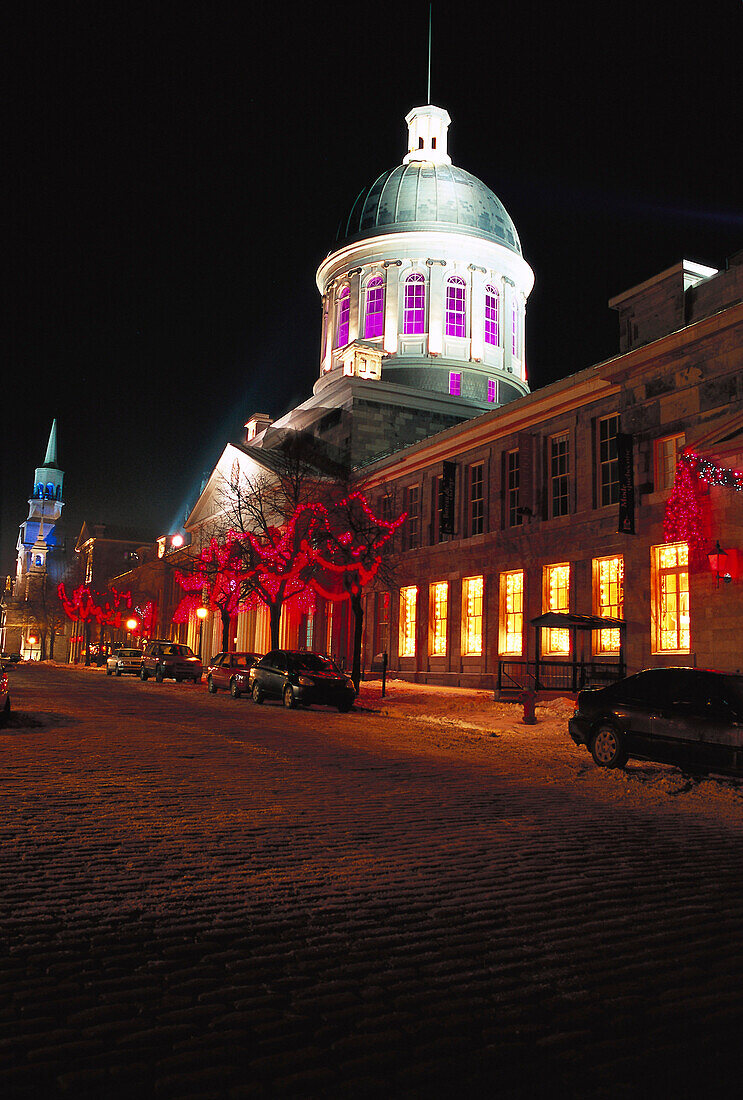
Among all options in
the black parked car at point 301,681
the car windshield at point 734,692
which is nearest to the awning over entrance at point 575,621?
the black parked car at point 301,681

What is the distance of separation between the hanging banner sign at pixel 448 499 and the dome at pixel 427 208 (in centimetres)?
2882

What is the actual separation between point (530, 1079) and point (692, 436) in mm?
23368

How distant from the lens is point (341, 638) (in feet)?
144

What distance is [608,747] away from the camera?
12.4 meters

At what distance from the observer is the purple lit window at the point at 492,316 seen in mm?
59250

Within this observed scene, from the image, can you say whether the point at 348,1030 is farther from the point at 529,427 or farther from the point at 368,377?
the point at 368,377

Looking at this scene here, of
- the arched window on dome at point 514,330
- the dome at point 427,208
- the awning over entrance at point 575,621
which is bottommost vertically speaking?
the awning over entrance at point 575,621

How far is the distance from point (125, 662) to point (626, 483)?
1200 inches

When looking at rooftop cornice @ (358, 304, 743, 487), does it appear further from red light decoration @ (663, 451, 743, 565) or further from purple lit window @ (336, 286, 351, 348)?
purple lit window @ (336, 286, 351, 348)

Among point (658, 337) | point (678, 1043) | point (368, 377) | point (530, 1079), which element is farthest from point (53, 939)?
point (368, 377)

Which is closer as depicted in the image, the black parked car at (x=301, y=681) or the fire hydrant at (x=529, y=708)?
the fire hydrant at (x=529, y=708)

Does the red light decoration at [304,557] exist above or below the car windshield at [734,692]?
above

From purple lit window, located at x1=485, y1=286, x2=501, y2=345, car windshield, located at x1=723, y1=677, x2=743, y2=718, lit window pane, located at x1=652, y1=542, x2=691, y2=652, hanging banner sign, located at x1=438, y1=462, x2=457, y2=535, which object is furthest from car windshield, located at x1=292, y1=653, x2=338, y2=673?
purple lit window, located at x1=485, y1=286, x2=501, y2=345

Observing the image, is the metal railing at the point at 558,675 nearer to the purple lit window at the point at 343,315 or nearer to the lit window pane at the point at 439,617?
the lit window pane at the point at 439,617
